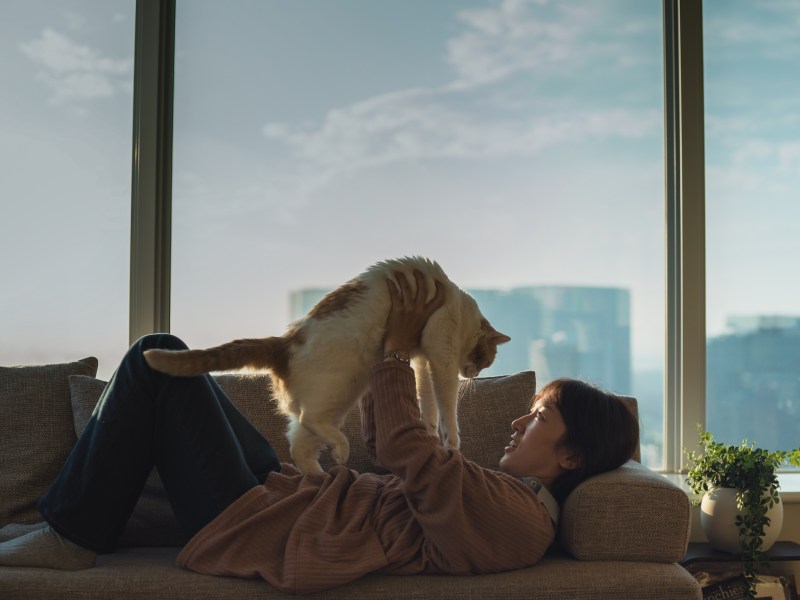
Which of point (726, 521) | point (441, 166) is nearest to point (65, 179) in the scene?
point (441, 166)

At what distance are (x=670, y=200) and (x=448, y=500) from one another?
1.82 meters

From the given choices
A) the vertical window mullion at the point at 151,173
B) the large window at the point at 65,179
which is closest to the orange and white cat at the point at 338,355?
the vertical window mullion at the point at 151,173

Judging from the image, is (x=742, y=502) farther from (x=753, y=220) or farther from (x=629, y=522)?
(x=753, y=220)

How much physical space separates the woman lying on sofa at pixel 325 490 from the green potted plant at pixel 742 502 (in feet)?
2.48

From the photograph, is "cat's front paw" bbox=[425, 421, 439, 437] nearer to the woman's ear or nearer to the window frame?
the woman's ear

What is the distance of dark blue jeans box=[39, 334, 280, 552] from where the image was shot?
64.4 inches

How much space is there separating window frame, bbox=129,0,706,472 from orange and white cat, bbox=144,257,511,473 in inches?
47.7

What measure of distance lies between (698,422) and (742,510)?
582mm

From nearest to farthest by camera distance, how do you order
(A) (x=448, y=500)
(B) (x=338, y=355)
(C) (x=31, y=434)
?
1. (A) (x=448, y=500)
2. (B) (x=338, y=355)
3. (C) (x=31, y=434)

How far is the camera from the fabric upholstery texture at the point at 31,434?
6.56 ft

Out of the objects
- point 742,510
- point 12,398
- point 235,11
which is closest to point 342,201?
point 235,11

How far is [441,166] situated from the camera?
287 cm

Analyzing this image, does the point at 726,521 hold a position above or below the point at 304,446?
below

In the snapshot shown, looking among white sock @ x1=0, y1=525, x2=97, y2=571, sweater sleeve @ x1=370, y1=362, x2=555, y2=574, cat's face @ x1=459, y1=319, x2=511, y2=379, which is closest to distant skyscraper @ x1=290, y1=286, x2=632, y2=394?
cat's face @ x1=459, y1=319, x2=511, y2=379
